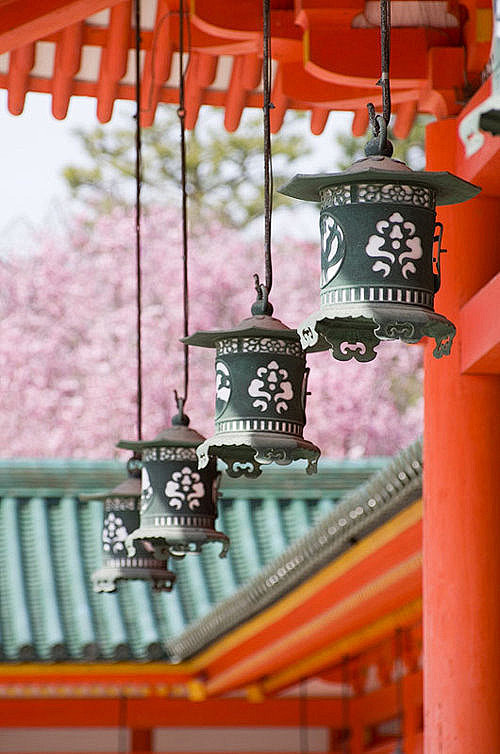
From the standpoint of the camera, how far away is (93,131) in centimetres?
2383

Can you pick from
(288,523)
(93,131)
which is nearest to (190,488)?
(288,523)

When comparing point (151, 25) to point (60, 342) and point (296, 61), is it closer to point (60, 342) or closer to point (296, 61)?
point (296, 61)

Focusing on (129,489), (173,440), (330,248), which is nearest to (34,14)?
(173,440)

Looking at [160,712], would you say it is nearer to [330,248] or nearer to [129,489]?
[129,489]

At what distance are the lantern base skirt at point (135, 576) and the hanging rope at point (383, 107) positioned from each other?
2174 millimetres

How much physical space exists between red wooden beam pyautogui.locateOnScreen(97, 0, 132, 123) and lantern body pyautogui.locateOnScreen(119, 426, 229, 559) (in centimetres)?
199

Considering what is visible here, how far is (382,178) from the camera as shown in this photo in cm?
294

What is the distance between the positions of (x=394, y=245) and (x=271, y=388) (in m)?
0.66

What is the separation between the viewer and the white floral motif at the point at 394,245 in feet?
9.71

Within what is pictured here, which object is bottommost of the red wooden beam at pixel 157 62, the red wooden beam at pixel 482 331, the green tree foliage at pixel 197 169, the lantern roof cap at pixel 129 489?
the lantern roof cap at pixel 129 489

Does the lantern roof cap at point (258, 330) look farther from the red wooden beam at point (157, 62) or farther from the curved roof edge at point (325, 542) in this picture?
the red wooden beam at point (157, 62)

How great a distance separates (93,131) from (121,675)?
1567cm

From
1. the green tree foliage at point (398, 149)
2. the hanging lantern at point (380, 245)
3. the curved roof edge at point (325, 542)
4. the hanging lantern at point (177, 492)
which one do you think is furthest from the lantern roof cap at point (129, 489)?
the green tree foliage at point (398, 149)

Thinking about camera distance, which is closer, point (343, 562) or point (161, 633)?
point (343, 562)
